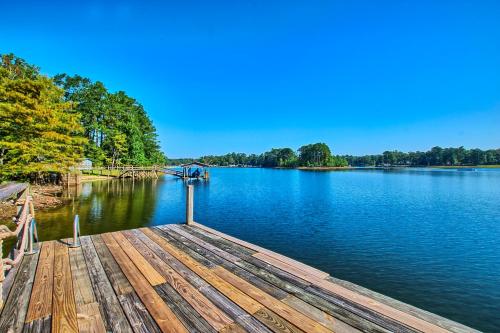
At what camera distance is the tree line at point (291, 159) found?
12350 centimetres

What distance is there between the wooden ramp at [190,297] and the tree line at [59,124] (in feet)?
53.2

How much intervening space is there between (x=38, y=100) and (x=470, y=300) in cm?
2470

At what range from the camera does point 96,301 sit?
3.15m

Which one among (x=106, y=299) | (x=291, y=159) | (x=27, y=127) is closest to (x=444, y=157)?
(x=291, y=159)

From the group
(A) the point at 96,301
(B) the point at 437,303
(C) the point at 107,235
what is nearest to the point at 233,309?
(A) the point at 96,301

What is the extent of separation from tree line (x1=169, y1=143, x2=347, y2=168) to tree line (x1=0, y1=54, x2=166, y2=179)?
8706cm

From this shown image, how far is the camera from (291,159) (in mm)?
137625

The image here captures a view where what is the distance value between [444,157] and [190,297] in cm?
16512

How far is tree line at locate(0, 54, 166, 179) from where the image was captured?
16.2 meters

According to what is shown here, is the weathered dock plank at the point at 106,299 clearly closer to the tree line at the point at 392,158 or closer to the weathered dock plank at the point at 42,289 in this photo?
the weathered dock plank at the point at 42,289

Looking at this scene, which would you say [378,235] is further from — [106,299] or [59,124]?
[59,124]

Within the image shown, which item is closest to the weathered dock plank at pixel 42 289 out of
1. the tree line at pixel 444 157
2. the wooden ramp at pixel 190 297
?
the wooden ramp at pixel 190 297

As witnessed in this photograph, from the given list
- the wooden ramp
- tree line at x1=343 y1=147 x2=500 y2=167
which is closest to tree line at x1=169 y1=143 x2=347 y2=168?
tree line at x1=343 y1=147 x2=500 y2=167

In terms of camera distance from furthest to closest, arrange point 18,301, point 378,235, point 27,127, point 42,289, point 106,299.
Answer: point 27,127
point 378,235
point 42,289
point 106,299
point 18,301
